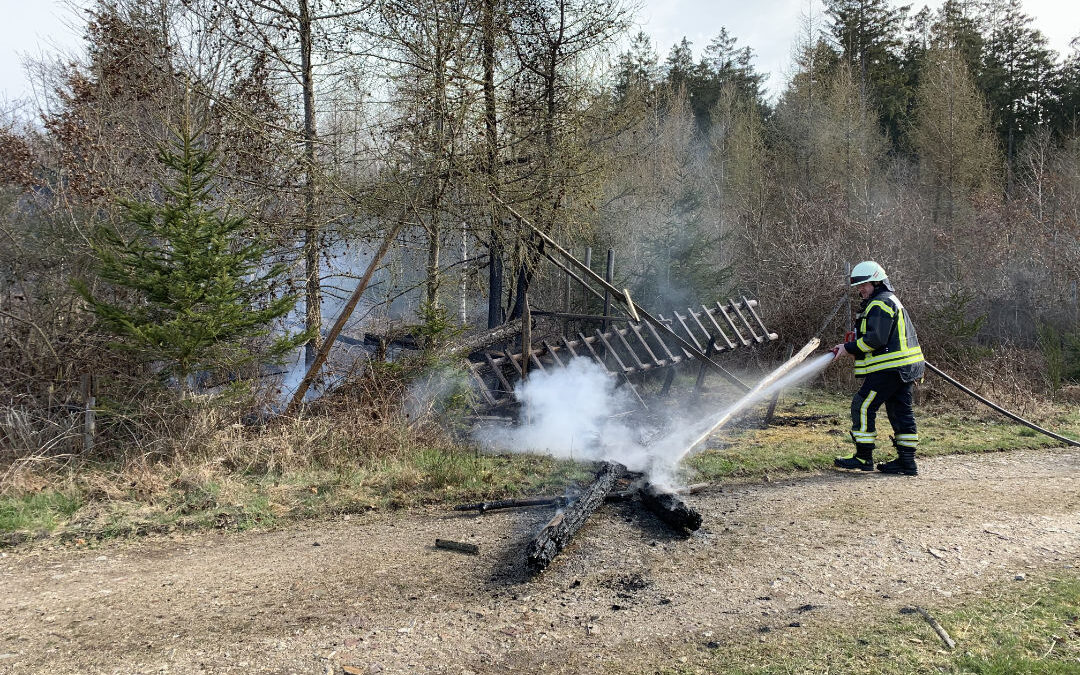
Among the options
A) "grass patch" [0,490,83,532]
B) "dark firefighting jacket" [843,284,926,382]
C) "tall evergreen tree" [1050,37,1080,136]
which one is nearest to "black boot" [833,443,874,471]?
"dark firefighting jacket" [843,284,926,382]

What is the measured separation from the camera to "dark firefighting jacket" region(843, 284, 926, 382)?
290 inches

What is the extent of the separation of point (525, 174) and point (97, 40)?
Answer: 261 inches

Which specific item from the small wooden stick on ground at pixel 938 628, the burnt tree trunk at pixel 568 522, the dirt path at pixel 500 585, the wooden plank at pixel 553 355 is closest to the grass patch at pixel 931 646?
the small wooden stick on ground at pixel 938 628

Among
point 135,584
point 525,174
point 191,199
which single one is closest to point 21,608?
point 135,584

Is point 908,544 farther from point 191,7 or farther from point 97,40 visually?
point 97,40

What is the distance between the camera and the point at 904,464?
7.24 m

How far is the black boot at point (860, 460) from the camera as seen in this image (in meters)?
7.39

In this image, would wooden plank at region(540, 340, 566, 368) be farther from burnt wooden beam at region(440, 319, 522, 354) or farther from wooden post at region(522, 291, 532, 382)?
wooden post at region(522, 291, 532, 382)

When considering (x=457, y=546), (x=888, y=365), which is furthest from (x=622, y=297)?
(x=457, y=546)

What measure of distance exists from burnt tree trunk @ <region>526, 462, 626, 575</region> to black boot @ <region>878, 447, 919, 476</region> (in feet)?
10.1

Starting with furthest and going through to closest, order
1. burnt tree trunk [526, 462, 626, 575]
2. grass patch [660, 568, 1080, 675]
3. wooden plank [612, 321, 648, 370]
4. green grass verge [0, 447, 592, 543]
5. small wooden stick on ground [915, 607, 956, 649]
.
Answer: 1. wooden plank [612, 321, 648, 370]
2. green grass verge [0, 447, 592, 543]
3. burnt tree trunk [526, 462, 626, 575]
4. small wooden stick on ground [915, 607, 956, 649]
5. grass patch [660, 568, 1080, 675]

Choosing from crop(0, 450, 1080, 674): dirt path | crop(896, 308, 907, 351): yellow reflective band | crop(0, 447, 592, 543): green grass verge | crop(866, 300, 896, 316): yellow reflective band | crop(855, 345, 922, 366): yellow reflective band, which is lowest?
crop(0, 450, 1080, 674): dirt path

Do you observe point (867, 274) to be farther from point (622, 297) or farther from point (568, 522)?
point (568, 522)

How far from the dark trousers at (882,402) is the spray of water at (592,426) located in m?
0.58
